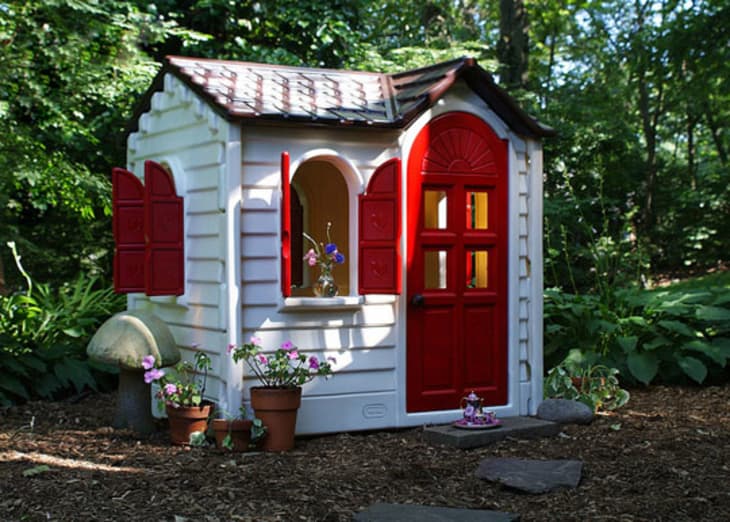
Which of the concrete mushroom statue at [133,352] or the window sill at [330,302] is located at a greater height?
the window sill at [330,302]

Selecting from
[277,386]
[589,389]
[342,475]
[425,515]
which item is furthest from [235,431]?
[589,389]

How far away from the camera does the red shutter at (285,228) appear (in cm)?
626

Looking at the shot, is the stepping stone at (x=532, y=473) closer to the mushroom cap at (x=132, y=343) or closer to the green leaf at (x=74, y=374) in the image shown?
the mushroom cap at (x=132, y=343)

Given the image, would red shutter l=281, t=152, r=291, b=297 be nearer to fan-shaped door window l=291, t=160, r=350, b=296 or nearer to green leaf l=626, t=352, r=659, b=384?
fan-shaped door window l=291, t=160, r=350, b=296

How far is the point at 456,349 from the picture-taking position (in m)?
7.00

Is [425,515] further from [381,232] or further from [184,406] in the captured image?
[381,232]

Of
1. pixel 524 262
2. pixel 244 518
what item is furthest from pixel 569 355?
pixel 244 518

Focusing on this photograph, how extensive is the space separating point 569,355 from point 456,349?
2.01m

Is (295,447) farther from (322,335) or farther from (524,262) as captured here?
(524,262)

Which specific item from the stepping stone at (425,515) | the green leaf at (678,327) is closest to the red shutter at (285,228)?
the stepping stone at (425,515)

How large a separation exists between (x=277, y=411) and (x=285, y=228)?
4.16ft

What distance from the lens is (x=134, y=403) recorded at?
268 inches

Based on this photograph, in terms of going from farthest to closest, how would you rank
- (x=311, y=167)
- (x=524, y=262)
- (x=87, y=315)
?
(x=87, y=315), (x=311, y=167), (x=524, y=262)

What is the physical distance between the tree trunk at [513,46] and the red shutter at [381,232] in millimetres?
8384
